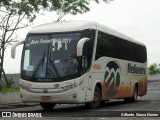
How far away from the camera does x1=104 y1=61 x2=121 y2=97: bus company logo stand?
22281mm

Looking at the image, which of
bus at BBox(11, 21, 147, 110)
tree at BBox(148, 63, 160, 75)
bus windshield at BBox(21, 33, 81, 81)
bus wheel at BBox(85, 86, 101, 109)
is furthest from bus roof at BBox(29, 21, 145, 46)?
tree at BBox(148, 63, 160, 75)

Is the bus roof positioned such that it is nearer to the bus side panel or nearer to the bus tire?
the bus tire

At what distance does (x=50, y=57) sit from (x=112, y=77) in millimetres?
4858

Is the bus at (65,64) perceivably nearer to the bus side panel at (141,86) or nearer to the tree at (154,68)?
the bus side panel at (141,86)

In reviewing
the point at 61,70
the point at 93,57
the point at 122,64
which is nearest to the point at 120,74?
the point at 122,64

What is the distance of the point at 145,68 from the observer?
30.5 m

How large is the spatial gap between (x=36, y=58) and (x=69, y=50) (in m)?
1.33

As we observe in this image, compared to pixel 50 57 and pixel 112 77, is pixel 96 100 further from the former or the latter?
pixel 50 57

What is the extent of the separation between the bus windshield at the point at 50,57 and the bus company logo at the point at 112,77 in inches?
134

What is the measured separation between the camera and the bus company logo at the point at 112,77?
22281 millimetres

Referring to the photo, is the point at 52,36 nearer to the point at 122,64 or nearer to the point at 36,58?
the point at 36,58

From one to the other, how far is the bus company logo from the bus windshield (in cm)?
341

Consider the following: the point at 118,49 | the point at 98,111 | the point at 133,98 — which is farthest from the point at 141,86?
the point at 98,111

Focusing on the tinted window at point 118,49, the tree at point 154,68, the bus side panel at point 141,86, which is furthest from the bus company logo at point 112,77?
the tree at point 154,68
